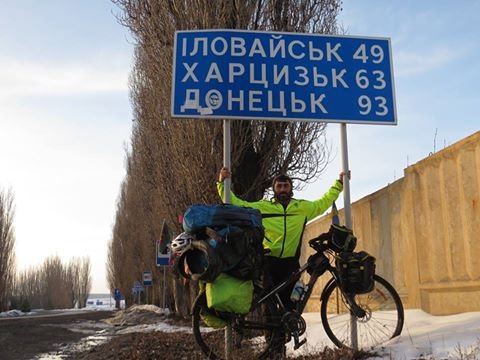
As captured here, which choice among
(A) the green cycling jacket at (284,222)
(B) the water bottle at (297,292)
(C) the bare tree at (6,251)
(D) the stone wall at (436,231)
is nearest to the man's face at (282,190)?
(A) the green cycling jacket at (284,222)

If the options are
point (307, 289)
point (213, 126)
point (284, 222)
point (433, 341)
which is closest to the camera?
point (433, 341)

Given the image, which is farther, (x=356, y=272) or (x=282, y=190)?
(x=282, y=190)

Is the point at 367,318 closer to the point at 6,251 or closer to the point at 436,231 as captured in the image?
the point at 436,231

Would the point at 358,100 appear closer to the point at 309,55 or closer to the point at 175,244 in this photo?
the point at 309,55

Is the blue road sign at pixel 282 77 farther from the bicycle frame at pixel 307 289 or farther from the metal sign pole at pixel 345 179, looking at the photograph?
the bicycle frame at pixel 307 289

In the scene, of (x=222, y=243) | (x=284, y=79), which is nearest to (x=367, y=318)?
(x=222, y=243)

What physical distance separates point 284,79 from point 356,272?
2.14 m

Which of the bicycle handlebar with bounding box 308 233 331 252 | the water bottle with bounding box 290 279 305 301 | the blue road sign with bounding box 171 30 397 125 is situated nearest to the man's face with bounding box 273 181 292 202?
the bicycle handlebar with bounding box 308 233 331 252

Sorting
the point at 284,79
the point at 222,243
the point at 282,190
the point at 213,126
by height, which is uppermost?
the point at 213,126

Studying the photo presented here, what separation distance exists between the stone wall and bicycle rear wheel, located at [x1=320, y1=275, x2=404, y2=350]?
4.01 feet

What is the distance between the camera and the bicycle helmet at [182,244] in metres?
4.51

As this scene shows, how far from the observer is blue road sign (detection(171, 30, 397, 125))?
5.55m

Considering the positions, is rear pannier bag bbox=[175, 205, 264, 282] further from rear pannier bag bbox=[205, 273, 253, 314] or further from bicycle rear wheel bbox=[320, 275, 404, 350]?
bicycle rear wheel bbox=[320, 275, 404, 350]

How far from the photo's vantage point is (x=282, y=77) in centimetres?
566
